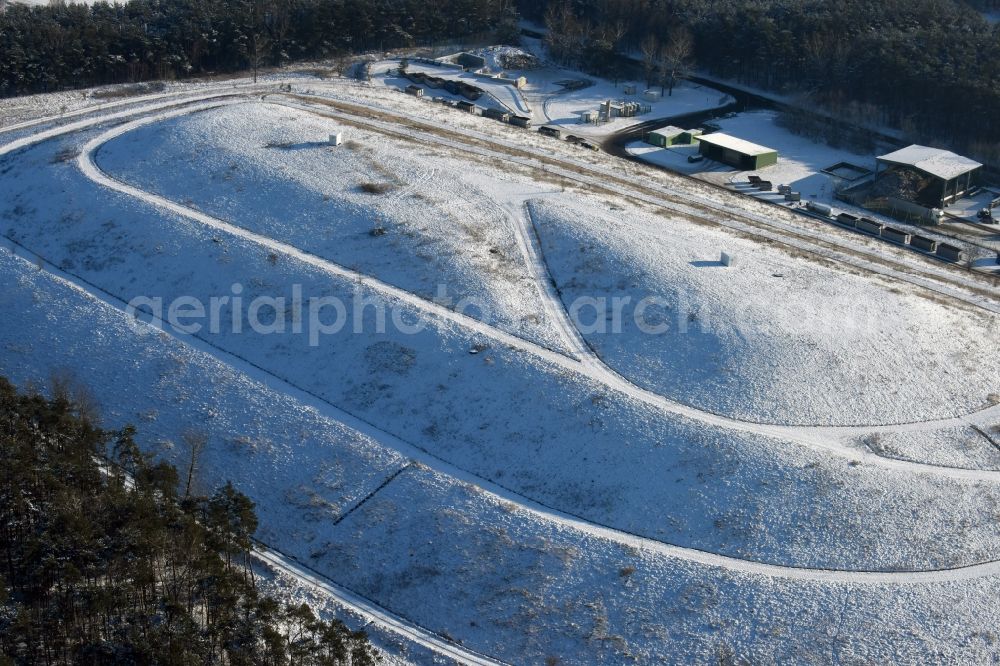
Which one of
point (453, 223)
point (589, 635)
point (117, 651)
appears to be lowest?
point (589, 635)

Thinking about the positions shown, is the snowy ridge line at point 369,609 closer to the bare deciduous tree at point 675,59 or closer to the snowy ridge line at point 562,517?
the snowy ridge line at point 562,517

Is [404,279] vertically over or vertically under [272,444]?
over

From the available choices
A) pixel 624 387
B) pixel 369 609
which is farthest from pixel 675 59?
pixel 369 609

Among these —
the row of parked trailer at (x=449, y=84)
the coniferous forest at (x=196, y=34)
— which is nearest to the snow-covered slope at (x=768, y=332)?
the row of parked trailer at (x=449, y=84)

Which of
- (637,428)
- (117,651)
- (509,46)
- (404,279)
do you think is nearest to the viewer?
(117,651)

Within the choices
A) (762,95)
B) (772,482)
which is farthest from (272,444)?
(762,95)

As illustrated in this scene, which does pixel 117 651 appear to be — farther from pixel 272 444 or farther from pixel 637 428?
pixel 637 428

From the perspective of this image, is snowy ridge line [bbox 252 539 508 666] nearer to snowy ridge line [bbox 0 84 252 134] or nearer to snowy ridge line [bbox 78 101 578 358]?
snowy ridge line [bbox 78 101 578 358]
